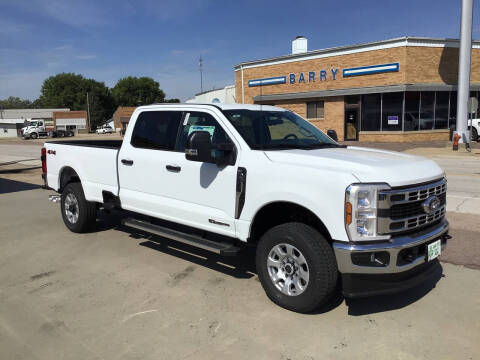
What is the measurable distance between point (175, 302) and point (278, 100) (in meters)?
31.0

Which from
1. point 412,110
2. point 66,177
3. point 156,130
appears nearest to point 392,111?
point 412,110

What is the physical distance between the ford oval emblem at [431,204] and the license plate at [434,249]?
0.30 metres

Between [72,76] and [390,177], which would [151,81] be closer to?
[72,76]

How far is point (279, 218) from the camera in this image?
430 centimetres

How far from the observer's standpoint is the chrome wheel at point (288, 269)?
12.5 ft

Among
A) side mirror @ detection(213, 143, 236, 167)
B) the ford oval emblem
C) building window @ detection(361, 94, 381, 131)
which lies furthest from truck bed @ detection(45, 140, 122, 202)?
building window @ detection(361, 94, 381, 131)

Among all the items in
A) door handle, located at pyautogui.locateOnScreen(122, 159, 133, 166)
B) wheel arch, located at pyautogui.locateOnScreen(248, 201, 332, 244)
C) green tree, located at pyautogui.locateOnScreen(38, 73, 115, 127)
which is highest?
green tree, located at pyautogui.locateOnScreen(38, 73, 115, 127)

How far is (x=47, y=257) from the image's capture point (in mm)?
5590

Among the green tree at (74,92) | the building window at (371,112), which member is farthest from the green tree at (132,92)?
the building window at (371,112)

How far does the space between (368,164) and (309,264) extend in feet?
3.27

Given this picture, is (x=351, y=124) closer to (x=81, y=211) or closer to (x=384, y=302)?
(x=81, y=211)

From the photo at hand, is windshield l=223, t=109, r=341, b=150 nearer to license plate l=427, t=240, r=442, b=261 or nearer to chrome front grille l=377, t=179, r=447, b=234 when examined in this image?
chrome front grille l=377, t=179, r=447, b=234

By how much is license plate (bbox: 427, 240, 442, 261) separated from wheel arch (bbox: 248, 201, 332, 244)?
0.87 m

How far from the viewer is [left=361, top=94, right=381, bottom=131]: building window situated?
93.5ft
